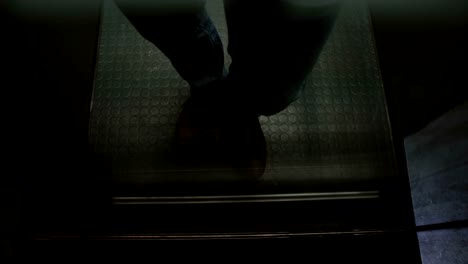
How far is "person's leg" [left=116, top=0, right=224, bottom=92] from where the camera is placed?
403 mm

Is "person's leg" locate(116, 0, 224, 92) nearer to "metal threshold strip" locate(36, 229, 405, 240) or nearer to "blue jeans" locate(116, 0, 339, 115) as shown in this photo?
"blue jeans" locate(116, 0, 339, 115)

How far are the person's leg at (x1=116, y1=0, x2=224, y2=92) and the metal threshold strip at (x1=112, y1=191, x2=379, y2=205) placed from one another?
24 cm

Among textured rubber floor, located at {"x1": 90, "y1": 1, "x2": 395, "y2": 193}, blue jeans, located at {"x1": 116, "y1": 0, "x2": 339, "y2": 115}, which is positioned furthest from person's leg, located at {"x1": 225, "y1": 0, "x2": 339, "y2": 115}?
textured rubber floor, located at {"x1": 90, "y1": 1, "x2": 395, "y2": 193}

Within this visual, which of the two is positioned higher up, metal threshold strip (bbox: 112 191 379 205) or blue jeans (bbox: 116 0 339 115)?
blue jeans (bbox: 116 0 339 115)

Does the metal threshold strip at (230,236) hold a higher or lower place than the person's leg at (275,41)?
lower

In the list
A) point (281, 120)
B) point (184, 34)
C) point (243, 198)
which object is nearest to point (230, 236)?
point (243, 198)

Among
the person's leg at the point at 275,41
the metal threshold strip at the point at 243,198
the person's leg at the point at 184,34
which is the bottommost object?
the metal threshold strip at the point at 243,198

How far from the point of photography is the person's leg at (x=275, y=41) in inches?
13.7

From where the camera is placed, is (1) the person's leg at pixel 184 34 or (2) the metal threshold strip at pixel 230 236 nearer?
(1) the person's leg at pixel 184 34

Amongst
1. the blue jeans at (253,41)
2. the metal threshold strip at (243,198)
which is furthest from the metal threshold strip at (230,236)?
the blue jeans at (253,41)

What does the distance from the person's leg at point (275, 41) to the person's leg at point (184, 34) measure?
0.13ft

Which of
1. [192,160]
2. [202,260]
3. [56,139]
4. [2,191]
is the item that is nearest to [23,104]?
[56,139]

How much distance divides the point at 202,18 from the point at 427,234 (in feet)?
1.75

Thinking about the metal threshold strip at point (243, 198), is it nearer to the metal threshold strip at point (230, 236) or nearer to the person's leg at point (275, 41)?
the metal threshold strip at point (230, 236)
